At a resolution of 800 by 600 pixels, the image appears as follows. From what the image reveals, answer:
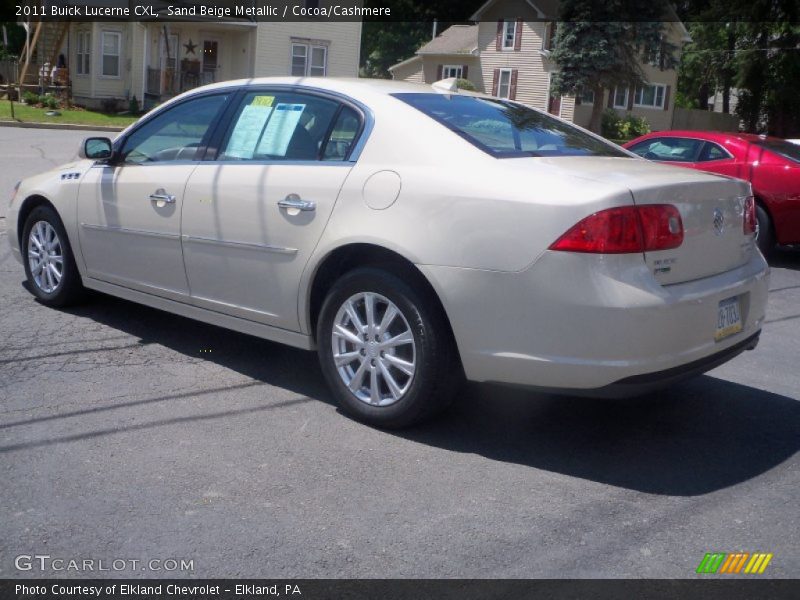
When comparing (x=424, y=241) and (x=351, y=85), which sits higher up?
(x=351, y=85)

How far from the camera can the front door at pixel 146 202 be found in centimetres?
549

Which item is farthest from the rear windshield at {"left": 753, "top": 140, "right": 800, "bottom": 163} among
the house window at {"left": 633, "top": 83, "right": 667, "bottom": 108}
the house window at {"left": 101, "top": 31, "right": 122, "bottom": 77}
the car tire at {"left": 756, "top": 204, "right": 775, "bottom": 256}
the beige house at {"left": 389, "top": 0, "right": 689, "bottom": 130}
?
the house window at {"left": 633, "top": 83, "right": 667, "bottom": 108}

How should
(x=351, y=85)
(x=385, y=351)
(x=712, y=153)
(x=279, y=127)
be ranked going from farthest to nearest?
(x=712, y=153) → (x=279, y=127) → (x=351, y=85) → (x=385, y=351)

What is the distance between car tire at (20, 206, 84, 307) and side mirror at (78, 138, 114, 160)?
65cm

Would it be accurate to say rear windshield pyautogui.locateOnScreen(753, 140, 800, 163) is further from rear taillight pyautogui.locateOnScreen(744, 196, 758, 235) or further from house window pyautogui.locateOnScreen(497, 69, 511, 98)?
house window pyautogui.locateOnScreen(497, 69, 511, 98)

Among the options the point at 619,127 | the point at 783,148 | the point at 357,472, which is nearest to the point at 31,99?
the point at 619,127

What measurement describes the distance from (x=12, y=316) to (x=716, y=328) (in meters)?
4.60

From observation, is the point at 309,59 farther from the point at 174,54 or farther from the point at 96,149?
the point at 96,149

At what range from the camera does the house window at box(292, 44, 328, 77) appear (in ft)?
122

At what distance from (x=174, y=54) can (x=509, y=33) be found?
1749 centimetres

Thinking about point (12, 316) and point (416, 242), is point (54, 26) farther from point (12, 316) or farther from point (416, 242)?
point (416, 242)

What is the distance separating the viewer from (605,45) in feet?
124

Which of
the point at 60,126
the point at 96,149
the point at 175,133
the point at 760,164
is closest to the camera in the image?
the point at 175,133
